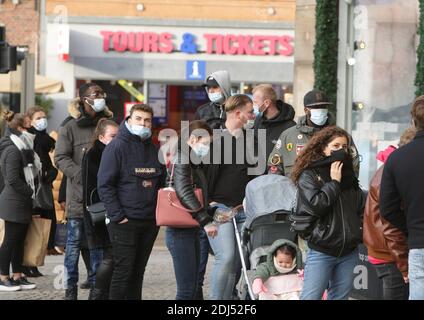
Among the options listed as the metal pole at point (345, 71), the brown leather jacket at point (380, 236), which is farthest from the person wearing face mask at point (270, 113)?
the metal pole at point (345, 71)

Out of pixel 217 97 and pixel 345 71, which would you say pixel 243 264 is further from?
pixel 345 71

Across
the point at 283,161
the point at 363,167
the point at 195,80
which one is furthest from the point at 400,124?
the point at 195,80

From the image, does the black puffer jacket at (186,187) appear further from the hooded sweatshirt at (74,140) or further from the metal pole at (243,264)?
the hooded sweatshirt at (74,140)

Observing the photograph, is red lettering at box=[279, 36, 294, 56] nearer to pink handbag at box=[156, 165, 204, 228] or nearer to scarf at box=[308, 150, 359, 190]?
pink handbag at box=[156, 165, 204, 228]

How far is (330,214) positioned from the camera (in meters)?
7.36

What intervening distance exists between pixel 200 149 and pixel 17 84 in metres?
14.2

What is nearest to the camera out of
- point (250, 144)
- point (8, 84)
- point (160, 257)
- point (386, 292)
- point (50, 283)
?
point (386, 292)

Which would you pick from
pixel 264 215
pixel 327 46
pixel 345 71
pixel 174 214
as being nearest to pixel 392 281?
pixel 264 215

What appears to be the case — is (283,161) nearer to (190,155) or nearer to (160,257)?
(190,155)

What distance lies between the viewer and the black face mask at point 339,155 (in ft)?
24.5

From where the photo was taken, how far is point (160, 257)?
48.2 feet

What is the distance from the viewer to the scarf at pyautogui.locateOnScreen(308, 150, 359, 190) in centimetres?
748

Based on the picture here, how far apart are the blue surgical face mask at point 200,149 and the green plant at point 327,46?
17.1ft

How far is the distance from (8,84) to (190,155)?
49.9 feet
